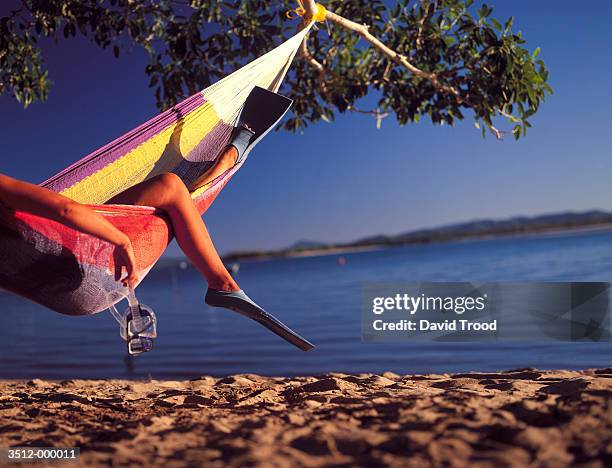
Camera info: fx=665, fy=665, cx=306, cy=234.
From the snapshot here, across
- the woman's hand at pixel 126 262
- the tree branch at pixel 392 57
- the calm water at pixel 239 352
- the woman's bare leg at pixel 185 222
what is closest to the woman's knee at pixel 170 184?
the woman's bare leg at pixel 185 222

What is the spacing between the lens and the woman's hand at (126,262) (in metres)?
1.83

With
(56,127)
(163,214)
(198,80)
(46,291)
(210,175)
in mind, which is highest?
(56,127)

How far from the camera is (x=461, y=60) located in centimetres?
348

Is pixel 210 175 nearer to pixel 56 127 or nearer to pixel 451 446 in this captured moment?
pixel 451 446

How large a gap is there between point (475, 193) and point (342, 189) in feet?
14.9

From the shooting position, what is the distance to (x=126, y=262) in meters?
1.86

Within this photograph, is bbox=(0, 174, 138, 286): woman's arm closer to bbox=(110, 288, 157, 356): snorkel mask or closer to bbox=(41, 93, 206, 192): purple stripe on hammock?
bbox=(110, 288, 157, 356): snorkel mask

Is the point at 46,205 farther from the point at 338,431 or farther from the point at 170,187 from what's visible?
the point at 338,431

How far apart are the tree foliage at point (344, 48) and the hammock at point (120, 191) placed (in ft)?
2.55

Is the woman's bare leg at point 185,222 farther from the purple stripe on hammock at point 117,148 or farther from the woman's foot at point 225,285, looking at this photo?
the purple stripe on hammock at point 117,148

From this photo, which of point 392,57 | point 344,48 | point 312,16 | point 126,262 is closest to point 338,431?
point 126,262

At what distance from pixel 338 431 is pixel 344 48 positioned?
9.30 ft

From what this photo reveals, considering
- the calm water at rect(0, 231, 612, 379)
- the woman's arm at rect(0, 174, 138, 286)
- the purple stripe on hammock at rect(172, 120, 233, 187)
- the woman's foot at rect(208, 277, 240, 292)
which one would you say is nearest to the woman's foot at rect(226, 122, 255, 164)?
the purple stripe on hammock at rect(172, 120, 233, 187)

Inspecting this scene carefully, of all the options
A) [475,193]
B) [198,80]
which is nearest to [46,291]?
[198,80]
